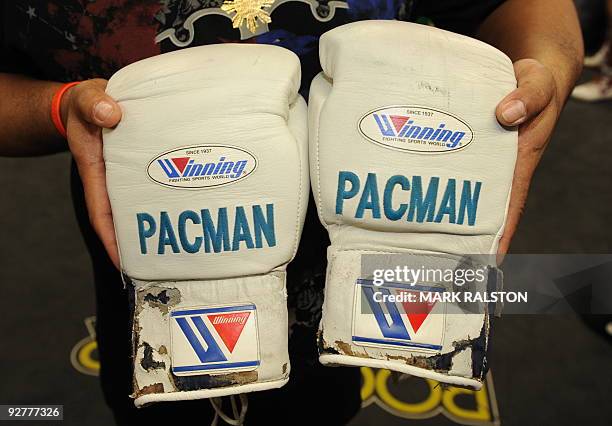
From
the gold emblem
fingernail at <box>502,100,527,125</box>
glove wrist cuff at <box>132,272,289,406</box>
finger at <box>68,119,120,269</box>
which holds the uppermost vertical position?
the gold emblem

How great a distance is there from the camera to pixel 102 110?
0.71 m

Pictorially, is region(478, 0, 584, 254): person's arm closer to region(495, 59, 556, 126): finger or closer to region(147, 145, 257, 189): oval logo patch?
region(495, 59, 556, 126): finger

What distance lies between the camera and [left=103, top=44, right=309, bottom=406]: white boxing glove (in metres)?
0.72

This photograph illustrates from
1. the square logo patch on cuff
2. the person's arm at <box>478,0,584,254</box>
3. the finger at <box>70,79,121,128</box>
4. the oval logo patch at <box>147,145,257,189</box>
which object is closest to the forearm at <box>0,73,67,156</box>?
the finger at <box>70,79,121,128</box>

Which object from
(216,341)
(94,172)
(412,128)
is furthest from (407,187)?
(94,172)

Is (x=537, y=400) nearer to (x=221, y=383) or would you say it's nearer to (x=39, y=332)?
(x=221, y=383)

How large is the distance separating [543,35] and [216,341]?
669 mm

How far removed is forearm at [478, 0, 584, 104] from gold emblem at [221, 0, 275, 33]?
392 mm

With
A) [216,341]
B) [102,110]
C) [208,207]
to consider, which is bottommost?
[216,341]

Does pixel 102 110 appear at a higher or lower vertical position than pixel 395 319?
higher

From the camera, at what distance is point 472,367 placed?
74 centimetres

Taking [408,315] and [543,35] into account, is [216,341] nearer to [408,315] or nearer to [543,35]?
[408,315]

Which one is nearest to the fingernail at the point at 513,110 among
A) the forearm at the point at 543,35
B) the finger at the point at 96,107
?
the forearm at the point at 543,35

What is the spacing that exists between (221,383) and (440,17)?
2.21 ft
